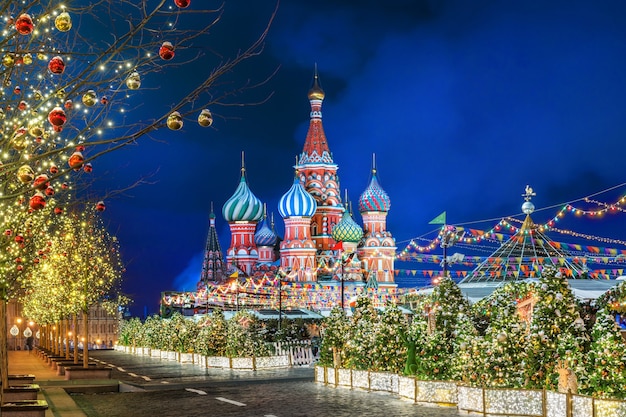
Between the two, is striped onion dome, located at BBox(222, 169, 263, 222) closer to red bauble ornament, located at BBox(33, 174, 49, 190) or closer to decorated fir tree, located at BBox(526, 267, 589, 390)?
decorated fir tree, located at BBox(526, 267, 589, 390)

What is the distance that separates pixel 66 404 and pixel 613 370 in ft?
41.5

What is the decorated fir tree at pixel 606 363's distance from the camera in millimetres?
14219

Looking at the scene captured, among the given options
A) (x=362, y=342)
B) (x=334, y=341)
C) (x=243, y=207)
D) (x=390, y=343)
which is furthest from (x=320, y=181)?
(x=390, y=343)

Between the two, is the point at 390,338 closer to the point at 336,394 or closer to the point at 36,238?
the point at 336,394

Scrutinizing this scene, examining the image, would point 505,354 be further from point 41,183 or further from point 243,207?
point 243,207

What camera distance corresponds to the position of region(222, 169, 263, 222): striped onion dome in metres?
98.0

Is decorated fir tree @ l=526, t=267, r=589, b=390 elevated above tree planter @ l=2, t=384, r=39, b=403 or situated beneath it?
elevated above

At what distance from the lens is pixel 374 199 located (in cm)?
9625

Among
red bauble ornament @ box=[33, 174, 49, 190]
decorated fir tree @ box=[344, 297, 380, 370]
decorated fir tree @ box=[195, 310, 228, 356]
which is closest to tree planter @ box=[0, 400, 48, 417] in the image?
red bauble ornament @ box=[33, 174, 49, 190]

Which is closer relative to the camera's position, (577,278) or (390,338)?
(390,338)

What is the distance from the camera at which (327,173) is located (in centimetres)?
9712

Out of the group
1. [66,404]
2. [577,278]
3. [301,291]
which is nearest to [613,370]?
[66,404]

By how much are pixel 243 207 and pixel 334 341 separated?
72.5 meters

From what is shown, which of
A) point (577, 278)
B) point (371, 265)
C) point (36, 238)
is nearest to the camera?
point (36, 238)
